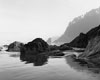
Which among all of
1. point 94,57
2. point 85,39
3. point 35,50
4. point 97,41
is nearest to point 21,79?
point 94,57

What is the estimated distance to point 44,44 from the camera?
53.6 metres

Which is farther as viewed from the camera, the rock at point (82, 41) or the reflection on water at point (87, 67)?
the rock at point (82, 41)

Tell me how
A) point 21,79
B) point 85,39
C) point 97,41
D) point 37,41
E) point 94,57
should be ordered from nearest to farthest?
point 21,79 < point 94,57 < point 97,41 < point 37,41 < point 85,39

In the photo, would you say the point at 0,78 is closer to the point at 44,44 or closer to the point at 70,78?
the point at 70,78

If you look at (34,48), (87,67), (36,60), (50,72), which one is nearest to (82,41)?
(34,48)

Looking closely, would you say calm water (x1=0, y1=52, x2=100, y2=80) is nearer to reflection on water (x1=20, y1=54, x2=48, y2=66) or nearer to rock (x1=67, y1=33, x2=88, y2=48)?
reflection on water (x1=20, y1=54, x2=48, y2=66)

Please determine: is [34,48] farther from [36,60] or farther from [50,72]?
[50,72]

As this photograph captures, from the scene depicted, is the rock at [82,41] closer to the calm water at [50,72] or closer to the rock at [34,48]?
the rock at [34,48]

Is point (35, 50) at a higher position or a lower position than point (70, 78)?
higher

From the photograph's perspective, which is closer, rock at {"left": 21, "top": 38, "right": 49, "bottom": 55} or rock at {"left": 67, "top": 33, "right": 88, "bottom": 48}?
rock at {"left": 21, "top": 38, "right": 49, "bottom": 55}

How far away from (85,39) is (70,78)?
6505 cm

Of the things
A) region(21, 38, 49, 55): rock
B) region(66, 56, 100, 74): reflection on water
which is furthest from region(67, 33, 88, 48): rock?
region(66, 56, 100, 74): reflection on water

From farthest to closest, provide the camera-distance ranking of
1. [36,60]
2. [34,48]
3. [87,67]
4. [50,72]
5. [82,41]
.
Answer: [82,41] < [34,48] < [36,60] < [87,67] < [50,72]

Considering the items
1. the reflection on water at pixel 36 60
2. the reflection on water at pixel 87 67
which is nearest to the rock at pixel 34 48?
the reflection on water at pixel 36 60
